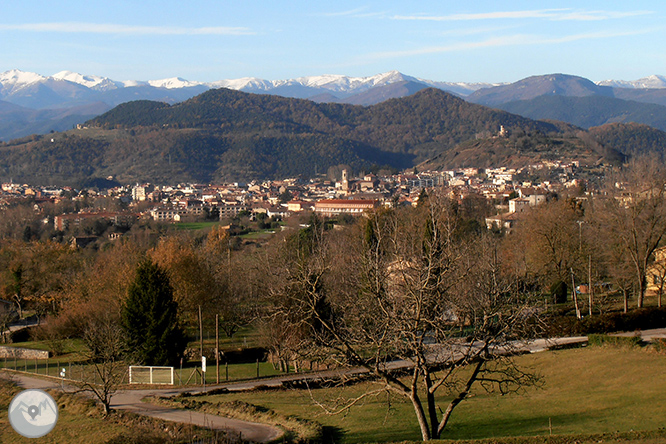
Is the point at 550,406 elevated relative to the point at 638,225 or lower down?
lower down

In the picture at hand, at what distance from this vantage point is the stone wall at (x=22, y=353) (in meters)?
24.8

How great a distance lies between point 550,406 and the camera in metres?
12.4

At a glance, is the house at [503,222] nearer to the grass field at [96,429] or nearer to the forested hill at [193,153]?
the grass field at [96,429]

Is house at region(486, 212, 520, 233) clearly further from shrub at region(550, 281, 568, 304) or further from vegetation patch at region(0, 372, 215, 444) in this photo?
vegetation patch at region(0, 372, 215, 444)

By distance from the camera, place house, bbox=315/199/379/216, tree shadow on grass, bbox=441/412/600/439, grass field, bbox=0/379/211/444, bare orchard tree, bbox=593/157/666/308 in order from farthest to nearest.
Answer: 1. house, bbox=315/199/379/216
2. bare orchard tree, bbox=593/157/666/308
3. grass field, bbox=0/379/211/444
4. tree shadow on grass, bbox=441/412/600/439

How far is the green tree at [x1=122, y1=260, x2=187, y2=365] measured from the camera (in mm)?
20422

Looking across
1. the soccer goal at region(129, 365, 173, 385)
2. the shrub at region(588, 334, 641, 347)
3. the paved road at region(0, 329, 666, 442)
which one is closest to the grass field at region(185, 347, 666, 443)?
the shrub at region(588, 334, 641, 347)

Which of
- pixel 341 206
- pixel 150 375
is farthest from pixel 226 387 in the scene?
pixel 341 206

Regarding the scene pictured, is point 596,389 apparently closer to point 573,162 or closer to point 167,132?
point 573,162

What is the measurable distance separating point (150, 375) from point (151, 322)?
1800mm

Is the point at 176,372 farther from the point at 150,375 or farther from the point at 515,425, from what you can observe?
the point at 515,425

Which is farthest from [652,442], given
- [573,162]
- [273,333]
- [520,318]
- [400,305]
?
[573,162]

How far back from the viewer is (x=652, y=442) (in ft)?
26.5

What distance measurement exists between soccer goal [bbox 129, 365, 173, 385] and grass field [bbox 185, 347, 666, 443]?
12.1 ft
